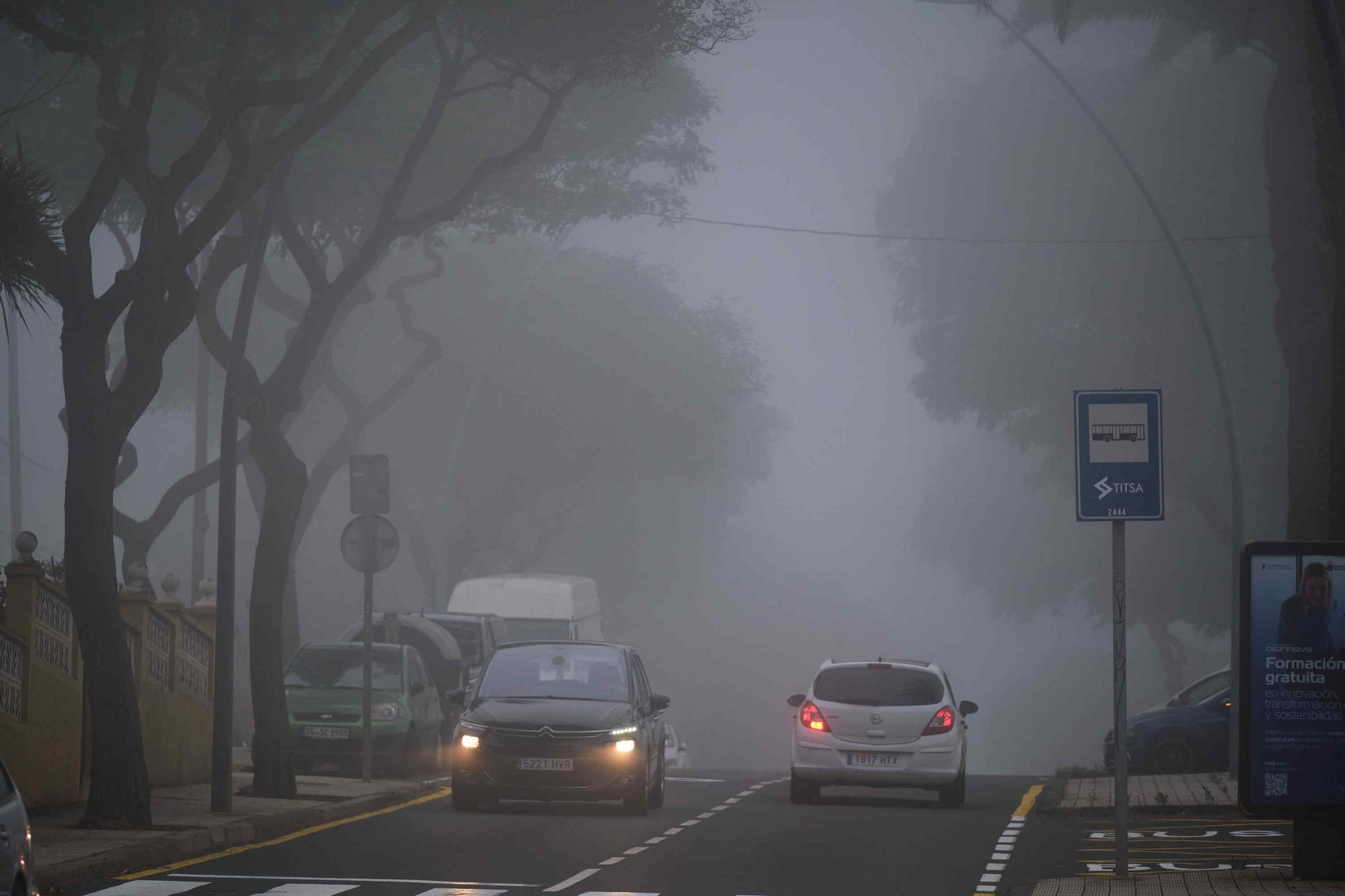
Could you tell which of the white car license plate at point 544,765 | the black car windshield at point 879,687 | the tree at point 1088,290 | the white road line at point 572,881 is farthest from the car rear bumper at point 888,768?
the tree at point 1088,290

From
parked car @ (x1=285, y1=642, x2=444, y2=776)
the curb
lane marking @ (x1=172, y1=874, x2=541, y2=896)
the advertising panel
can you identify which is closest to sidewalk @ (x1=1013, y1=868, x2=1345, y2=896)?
the advertising panel

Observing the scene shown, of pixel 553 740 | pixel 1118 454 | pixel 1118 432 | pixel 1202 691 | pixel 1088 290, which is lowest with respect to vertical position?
pixel 1202 691

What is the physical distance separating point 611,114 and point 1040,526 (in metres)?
35.1

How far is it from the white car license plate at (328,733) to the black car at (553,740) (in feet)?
16.0

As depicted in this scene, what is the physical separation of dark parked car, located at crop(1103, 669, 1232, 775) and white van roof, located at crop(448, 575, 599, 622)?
1400 cm

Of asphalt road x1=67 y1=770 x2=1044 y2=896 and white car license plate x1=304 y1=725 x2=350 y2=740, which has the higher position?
white car license plate x1=304 y1=725 x2=350 y2=740

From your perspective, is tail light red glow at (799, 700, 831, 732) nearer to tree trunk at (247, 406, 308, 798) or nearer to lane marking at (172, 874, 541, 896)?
tree trunk at (247, 406, 308, 798)

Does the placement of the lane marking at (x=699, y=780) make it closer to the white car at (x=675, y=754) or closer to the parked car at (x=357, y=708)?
the parked car at (x=357, y=708)

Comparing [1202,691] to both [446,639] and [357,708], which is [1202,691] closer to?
[446,639]

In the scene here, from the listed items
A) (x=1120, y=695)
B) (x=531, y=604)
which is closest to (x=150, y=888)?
(x=1120, y=695)

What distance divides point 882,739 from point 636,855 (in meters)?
6.86

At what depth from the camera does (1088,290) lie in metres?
59.2

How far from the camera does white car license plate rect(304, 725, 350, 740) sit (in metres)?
25.9

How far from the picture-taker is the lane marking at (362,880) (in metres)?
13.8
